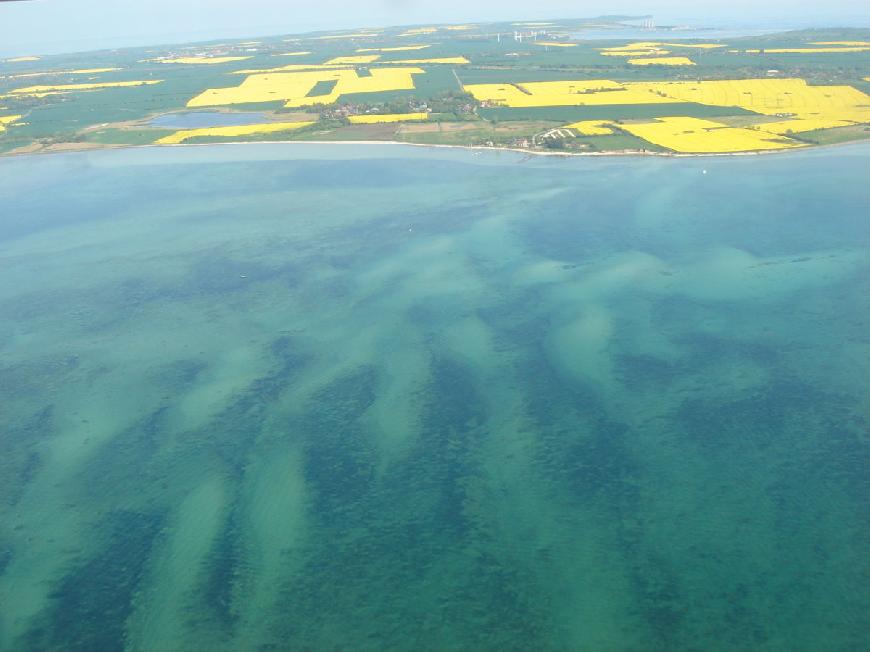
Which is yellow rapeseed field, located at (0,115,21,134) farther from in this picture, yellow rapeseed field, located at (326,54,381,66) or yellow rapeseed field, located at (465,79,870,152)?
yellow rapeseed field, located at (326,54,381,66)

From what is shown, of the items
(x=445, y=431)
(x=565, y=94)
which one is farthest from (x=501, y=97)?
(x=445, y=431)

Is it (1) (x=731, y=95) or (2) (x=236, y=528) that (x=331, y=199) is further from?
(1) (x=731, y=95)

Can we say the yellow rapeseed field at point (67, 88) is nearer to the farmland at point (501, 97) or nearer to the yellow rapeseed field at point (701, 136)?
the farmland at point (501, 97)

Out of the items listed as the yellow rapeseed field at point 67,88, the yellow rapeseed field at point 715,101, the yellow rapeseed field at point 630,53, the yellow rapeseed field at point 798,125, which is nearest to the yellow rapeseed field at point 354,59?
the yellow rapeseed field at point 67,88

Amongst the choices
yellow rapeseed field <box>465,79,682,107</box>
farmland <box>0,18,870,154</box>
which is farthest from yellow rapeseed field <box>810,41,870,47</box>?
yellow rapeseed field <box>465,79,682,107</box>

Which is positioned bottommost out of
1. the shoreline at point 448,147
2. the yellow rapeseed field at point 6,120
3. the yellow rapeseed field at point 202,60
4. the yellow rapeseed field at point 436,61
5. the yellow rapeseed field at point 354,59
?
the shoreline at point 448,147

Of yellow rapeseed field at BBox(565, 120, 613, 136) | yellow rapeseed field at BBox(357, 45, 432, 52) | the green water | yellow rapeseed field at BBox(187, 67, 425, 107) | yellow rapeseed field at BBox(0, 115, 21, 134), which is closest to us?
the green water

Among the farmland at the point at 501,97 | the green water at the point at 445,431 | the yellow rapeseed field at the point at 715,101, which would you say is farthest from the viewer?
the farmland at the point at 501,97
